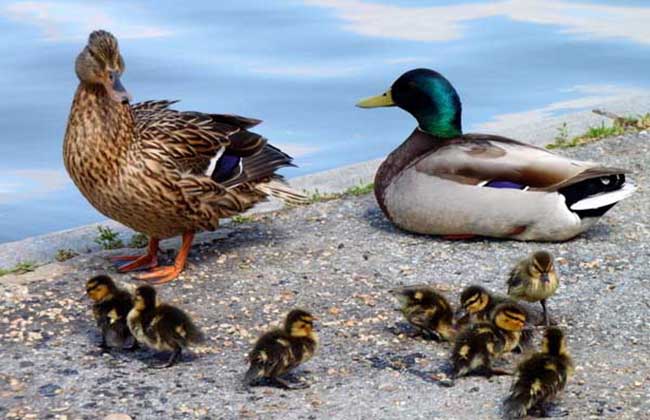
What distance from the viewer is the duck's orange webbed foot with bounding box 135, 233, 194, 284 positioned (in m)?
6.70

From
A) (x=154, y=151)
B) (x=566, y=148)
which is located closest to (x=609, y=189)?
(x=566, y=148)

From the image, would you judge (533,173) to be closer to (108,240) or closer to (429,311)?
(429,311)

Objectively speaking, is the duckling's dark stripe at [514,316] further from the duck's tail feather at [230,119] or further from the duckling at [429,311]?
the duck's tail feather at [230,119]

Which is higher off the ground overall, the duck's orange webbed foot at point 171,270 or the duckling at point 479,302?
the duckling at point 479,302

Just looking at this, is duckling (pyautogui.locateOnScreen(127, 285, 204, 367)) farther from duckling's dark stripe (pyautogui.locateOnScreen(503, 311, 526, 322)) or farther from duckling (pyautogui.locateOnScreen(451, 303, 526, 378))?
duckling's dark stripe (pyautogui.locateOnScreen(503, 311, 526, 322))

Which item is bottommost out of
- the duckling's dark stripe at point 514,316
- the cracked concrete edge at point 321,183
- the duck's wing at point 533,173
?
the cracked concrete edge at point 321,183

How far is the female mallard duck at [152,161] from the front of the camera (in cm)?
655

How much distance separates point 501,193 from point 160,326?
2.17 m

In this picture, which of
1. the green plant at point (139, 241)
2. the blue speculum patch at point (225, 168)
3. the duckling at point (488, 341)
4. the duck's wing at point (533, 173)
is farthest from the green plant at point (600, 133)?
the duckling at point (488, 341)

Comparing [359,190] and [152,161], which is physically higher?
[152,161]

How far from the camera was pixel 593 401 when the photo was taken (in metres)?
5.22

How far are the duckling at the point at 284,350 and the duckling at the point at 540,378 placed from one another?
0.79 m

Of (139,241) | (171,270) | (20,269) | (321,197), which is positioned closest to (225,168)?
(171,270)

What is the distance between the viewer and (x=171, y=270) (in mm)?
6766
